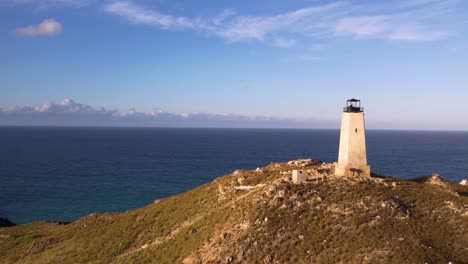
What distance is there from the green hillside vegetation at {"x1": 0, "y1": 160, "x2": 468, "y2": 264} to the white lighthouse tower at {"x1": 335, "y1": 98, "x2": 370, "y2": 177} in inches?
80.4

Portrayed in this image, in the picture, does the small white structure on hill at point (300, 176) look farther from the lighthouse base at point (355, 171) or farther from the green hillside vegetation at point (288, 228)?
the lighthouse base at point (355, 171)

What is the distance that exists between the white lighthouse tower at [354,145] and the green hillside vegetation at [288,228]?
204 cm

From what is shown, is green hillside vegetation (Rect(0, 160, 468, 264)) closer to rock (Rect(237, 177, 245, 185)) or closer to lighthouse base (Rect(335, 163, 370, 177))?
rock (Rect(237, 177, 245, 185))

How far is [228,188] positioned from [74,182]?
95693mm

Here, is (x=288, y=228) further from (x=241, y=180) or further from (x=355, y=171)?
(x=241, y=180)

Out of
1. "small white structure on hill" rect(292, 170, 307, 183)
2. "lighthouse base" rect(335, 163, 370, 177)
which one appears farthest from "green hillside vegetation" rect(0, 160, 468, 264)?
"lighthouse base" rect(335, 163, 370, 177)

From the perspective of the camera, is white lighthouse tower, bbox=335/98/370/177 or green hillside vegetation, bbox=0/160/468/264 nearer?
green hillside vegetation, bbox=0/160/468/264

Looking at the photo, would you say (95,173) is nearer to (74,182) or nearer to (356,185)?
(74,182)

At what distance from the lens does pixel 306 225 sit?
3170 cm

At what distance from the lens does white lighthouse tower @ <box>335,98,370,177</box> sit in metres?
40.8

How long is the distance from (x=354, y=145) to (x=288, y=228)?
15.2m

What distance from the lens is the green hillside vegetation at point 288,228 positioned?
2855cm

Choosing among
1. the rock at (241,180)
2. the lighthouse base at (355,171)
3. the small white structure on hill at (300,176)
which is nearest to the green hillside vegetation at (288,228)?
the rock at (241,180)

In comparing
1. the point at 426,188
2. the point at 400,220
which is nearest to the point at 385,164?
the point at 426,188
